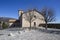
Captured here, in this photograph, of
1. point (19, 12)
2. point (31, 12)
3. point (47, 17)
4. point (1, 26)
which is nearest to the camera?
point (47, 17)

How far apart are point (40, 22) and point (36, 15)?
12.1 ft

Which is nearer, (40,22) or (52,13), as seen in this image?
(52,13)

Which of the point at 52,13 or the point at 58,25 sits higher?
the point at 52,13

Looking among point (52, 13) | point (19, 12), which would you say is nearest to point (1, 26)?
point (19, 12)

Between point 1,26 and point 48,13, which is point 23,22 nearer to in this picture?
point 1,26

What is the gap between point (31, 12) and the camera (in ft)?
148

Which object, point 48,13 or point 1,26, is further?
point 1,26

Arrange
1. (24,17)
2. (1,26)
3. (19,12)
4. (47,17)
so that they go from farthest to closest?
(19,12) → (24,17) → (1,26) → (47,17)

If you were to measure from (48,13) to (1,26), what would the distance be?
18.4m

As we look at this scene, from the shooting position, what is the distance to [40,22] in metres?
56.8

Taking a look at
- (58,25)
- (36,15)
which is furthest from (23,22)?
(58,25)

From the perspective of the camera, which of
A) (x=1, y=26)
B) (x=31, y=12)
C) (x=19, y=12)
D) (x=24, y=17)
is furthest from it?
(x=19, y=12)

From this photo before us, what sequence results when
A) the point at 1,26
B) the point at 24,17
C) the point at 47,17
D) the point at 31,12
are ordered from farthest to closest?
the point at 24,17, the point at 1,26, the point at 31,12, the point at 47,17

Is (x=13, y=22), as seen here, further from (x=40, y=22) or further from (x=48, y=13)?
(x=48, y=13)
